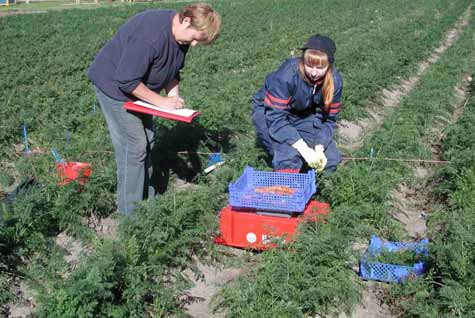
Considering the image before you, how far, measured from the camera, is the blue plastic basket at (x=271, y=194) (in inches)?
163

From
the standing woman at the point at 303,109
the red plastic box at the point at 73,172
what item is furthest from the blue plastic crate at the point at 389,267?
the red plastic box at the point at 73,172

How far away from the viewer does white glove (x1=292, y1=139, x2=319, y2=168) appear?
4.54 m

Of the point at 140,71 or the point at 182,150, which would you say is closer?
the point at 140,71

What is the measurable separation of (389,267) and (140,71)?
228cm

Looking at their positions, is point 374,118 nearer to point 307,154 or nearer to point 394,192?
point 394,192

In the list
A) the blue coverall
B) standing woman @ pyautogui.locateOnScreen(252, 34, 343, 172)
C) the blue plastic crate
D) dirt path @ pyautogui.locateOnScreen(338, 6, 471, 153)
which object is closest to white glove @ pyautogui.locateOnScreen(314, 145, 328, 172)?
standing woman @ pyautogui.locateOnScreen(252, 34, 343, 172)

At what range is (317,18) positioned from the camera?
816 inches

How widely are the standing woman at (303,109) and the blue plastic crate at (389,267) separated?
0.87 meters

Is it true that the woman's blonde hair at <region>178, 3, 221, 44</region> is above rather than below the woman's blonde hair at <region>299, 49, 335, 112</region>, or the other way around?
above

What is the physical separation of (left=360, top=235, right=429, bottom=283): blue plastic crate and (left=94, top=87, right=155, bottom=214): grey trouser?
1.88 meters

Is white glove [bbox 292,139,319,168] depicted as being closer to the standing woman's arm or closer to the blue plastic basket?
the blue plastic basket

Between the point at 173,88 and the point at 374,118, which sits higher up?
the point at 173,88

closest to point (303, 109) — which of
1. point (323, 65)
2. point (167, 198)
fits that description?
point (323, 65)

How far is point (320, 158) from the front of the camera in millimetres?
4617
